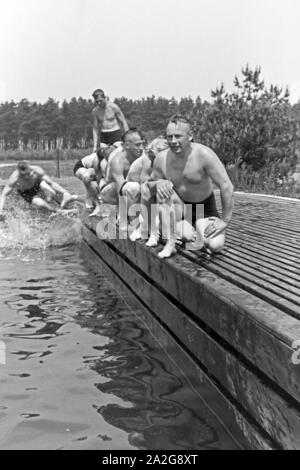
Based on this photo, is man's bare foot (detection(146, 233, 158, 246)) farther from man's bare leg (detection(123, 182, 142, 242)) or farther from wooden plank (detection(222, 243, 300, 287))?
man's bare leg (detection(123, 182, 142, 242))

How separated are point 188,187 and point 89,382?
233 cm

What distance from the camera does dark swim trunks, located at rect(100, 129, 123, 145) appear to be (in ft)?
40.1

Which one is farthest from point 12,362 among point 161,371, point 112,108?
point 112,108

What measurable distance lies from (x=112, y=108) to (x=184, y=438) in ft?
29.2

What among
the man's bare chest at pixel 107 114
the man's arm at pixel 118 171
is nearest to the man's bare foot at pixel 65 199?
the man's bare chest at pixel 107 114

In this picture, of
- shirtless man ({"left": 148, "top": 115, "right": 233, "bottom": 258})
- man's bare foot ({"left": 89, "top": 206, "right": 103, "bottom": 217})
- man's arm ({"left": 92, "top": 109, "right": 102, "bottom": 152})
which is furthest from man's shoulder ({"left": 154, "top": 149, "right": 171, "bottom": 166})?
man's arm ({"left": 92, "top": 109, "right": 102, "bottom": 152})

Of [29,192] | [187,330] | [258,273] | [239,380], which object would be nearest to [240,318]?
[239,380]

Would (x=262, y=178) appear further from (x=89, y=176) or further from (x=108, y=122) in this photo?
(x=89, y=176)

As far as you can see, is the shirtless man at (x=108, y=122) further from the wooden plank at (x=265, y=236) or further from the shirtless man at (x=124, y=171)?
the wooden plank at (x=265, y=236)

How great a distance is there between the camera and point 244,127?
1886cm

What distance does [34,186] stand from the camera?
1199 centimetres

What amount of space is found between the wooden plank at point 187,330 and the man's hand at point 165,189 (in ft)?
3.43

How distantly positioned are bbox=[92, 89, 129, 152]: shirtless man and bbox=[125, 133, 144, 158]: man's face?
3.35 metres
